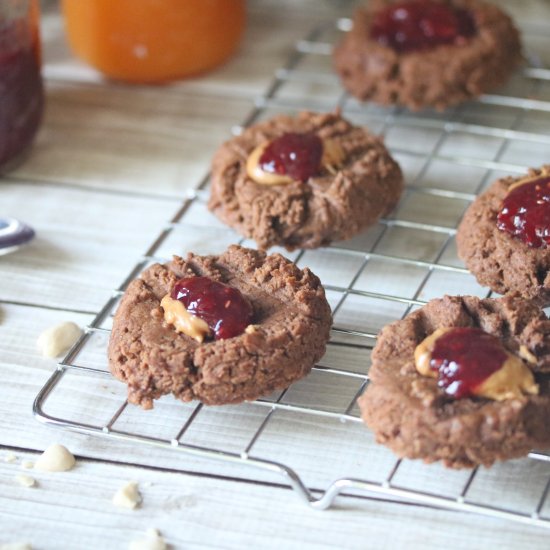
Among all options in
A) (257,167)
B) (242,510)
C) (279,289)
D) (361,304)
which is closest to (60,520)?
(242,510)

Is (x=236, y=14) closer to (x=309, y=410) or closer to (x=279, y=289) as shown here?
(x=279, y=289)

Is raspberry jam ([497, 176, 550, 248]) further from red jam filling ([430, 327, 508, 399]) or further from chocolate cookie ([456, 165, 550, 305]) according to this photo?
red jam filling ([430, 327, 508, 399])

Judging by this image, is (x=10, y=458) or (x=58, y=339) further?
(x=58, y=339)

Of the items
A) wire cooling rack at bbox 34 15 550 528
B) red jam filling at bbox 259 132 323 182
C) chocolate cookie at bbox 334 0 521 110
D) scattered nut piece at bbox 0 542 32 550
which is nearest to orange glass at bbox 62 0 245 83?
wire cooling rack at bbox 34 15 550 528

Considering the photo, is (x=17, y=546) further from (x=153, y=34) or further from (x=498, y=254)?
(x=153, y=34)

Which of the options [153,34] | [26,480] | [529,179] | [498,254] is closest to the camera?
[26,480]

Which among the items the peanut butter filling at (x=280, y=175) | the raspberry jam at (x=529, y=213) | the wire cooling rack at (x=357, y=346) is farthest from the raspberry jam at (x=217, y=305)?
the raspberry jam at (x=529, y=213)

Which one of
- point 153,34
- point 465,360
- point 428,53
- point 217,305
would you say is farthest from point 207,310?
point 153,34
